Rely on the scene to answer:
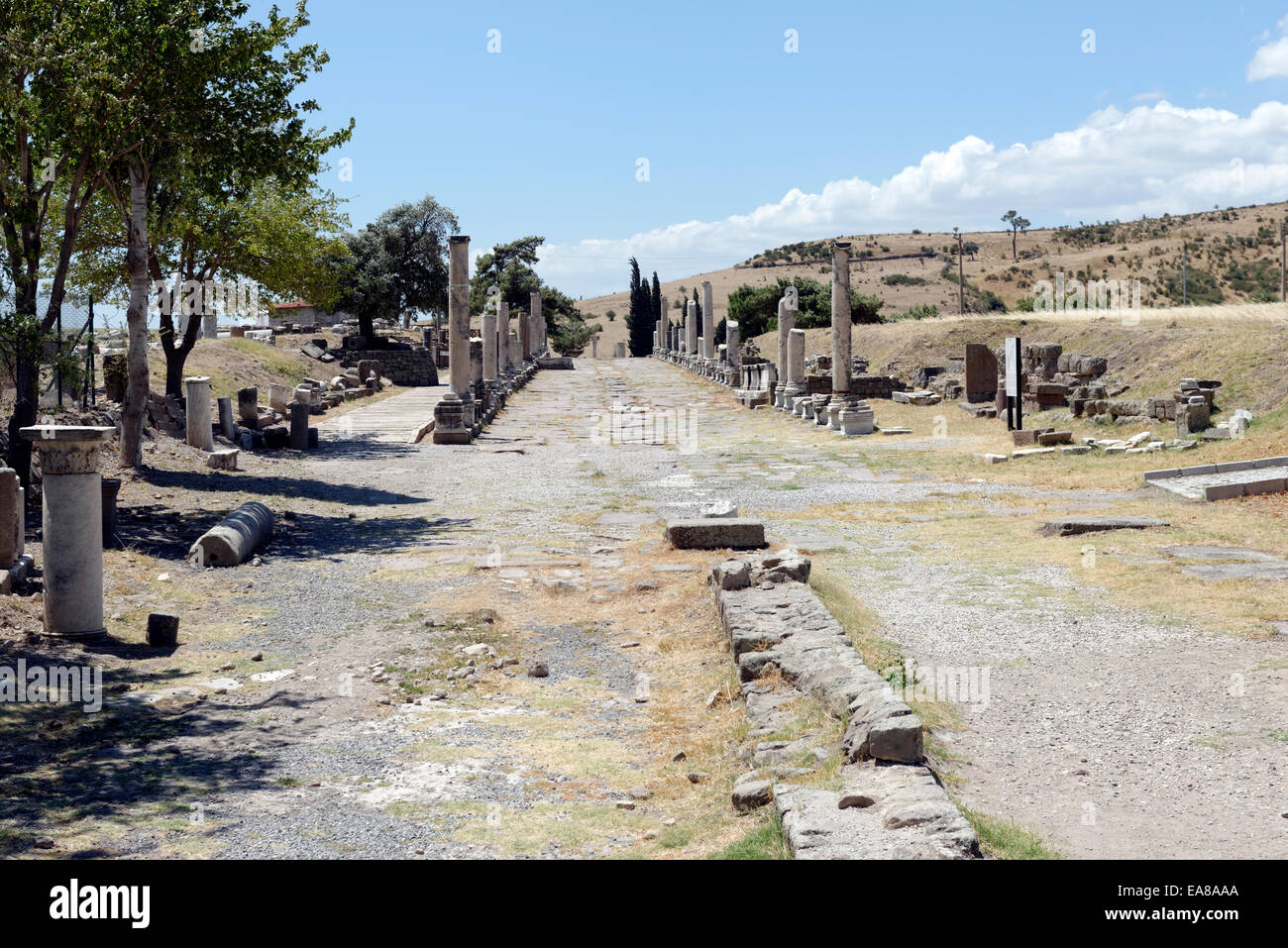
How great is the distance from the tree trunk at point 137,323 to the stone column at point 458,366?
26.3 feet

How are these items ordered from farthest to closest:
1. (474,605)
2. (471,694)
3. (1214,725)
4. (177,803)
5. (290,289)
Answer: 1. (290,289)
2. (474,605)
3. (471,694)
4. (1214,725)
5. (177,803)

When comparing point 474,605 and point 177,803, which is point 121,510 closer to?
point 474,605

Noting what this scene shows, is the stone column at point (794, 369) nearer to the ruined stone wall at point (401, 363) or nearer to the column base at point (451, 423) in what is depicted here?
the column base at point (451, 423)

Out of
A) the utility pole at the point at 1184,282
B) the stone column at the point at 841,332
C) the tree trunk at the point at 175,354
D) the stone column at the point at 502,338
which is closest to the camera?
the tree trunk at the point at 175,354

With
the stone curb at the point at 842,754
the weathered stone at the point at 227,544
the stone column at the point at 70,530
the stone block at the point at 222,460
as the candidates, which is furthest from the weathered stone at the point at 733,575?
the stone block at the point at 222,460

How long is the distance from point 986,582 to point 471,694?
488 cm

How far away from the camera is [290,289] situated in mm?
26109

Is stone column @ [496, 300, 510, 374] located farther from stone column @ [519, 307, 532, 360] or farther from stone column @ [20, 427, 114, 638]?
stone column @ [20, 427, 114, 638]

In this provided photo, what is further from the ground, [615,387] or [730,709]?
[615,387]

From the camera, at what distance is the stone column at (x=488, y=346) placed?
3397 cm

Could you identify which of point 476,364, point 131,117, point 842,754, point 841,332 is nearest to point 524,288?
point 476,364

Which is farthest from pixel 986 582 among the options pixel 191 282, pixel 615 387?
pixel 615 387

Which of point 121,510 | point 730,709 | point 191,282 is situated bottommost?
point 730,709
